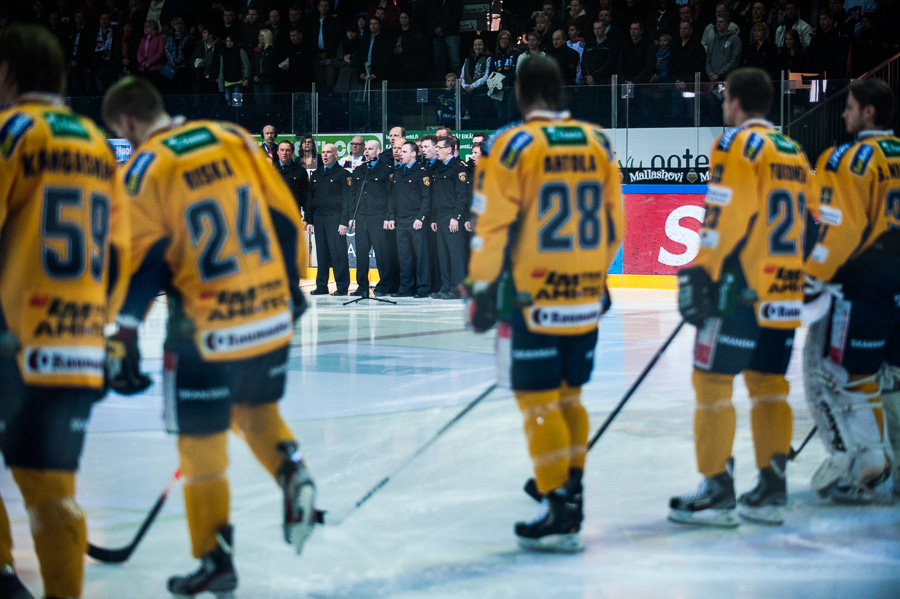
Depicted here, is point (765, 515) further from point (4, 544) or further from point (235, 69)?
point (235, 69)

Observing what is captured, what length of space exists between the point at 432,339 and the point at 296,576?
16.4 ft

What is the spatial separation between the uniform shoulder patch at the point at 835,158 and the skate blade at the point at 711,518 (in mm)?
1342

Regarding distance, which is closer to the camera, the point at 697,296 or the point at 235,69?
the point at 697,296

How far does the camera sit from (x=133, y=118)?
2906 mm

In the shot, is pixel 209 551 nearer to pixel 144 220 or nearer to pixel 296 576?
pixel 296 576

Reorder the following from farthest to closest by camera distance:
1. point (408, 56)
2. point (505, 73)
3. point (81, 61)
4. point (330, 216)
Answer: point (81, 61)
point (408, 56)
point (505, 73)
point (330, 216)

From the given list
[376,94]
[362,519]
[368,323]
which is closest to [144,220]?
[362,519]

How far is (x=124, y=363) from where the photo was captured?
2838mm

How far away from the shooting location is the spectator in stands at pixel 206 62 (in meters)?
14.4

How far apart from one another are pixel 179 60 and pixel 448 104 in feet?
15.0

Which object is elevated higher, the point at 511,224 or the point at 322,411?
the point at 511,224

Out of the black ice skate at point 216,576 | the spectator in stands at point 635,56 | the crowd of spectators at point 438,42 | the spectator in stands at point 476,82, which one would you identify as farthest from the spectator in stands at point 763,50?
the black ice skate at point 216,576

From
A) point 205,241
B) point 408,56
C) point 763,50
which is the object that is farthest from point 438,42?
point 205,241

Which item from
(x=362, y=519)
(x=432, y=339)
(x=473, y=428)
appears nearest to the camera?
(x=362, y=519)
